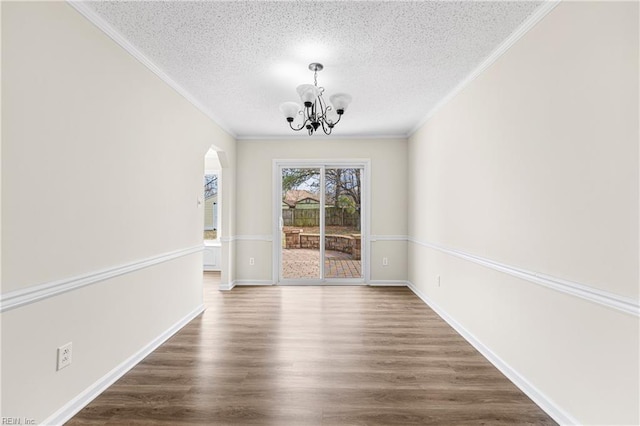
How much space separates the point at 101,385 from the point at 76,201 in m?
1.23

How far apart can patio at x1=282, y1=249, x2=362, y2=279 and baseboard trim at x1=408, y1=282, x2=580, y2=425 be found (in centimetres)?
210

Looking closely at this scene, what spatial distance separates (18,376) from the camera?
5.34ft

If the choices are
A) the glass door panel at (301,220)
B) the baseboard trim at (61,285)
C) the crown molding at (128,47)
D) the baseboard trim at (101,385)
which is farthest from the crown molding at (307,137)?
the baseboard trim at (101,385)

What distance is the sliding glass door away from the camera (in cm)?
550

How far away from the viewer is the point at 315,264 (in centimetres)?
555

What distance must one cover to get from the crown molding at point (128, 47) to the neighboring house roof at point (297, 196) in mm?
1991

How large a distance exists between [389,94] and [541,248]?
2187 millimetres

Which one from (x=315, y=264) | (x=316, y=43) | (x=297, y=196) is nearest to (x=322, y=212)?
(x=297, y=196)

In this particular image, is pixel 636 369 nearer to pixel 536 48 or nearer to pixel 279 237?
pixel 536 48

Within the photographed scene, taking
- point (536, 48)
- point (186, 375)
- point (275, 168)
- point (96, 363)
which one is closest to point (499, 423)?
point (186, 375)

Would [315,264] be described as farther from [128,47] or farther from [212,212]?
[128,47]

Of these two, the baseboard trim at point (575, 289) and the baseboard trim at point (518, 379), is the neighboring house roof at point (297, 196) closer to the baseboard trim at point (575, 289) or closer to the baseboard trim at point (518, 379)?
the baseboard trim at point (518, 379)

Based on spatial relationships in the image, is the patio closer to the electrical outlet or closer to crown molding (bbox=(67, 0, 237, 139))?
crown molding (bbox=(67, 0, 237, 139))

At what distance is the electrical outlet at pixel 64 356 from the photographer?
1867mm
